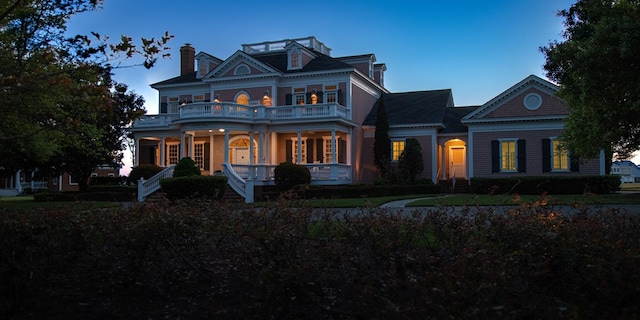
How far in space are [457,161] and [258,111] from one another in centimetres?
1428

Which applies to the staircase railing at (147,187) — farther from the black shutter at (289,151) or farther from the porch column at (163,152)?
the black shutter at (289,151)

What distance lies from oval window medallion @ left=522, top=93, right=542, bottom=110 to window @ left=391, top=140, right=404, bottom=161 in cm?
795

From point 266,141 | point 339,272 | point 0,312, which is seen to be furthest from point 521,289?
point 266,141

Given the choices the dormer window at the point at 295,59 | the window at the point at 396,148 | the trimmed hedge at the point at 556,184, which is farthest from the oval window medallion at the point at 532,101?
the dormer window at the point at 295,59

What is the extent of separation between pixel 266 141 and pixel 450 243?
86.4 feet

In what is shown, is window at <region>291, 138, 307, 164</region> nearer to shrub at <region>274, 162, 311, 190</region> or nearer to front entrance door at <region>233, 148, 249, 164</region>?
front entrance door at <region>233, 148, 249, 164</region>

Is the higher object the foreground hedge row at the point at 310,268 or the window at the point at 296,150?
the window at the point at 296,150

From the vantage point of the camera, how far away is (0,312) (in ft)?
16.6

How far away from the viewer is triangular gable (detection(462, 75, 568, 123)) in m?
30.5

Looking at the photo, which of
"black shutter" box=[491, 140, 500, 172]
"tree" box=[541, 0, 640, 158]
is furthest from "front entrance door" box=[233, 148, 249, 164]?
"tree" box=[541, 0, 640, 158]

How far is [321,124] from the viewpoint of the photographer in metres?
31.1

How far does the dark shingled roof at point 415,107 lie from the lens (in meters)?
34.7

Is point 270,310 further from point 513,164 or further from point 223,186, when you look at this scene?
point 513,164

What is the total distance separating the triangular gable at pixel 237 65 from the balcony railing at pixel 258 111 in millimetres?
3187
